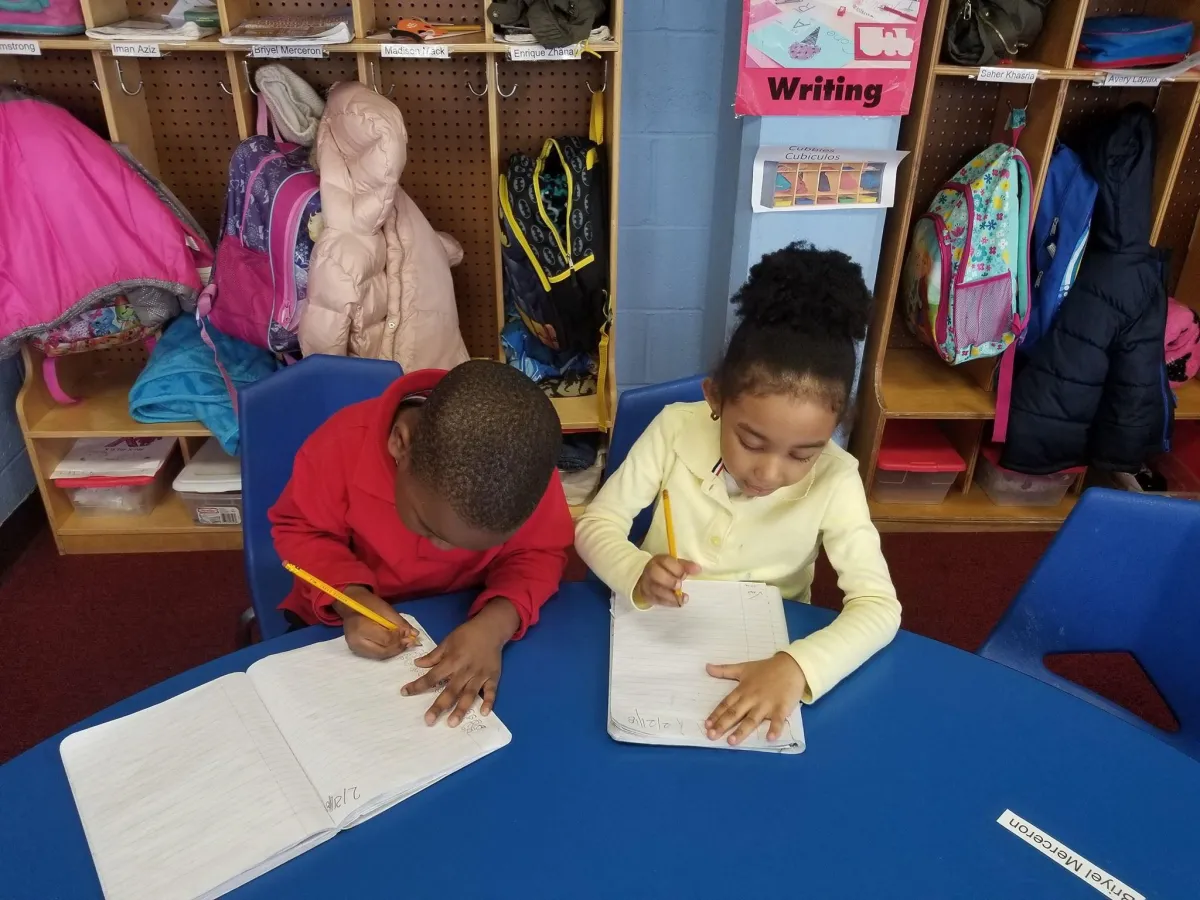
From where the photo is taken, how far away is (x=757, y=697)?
997 millimetres

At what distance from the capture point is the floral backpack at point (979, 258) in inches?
90.7

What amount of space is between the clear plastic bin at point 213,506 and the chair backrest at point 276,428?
1074 millimetres

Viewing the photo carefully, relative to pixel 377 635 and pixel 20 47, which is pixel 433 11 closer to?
pixel 20 47

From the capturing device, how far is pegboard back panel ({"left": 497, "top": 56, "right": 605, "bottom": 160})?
94.1 inches

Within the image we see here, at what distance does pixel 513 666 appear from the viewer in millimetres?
1079

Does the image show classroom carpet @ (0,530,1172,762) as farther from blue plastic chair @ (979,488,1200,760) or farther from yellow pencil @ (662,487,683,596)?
yellow pencil @ (662,487,683,596)

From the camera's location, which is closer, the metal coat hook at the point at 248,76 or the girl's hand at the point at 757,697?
the girl's hand at the point at 757,697

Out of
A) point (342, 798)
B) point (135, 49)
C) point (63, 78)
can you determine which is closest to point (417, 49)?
point (135, 49)

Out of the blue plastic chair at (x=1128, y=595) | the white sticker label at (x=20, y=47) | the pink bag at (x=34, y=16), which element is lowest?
the blue plastic chair at (x=1128, y=595)

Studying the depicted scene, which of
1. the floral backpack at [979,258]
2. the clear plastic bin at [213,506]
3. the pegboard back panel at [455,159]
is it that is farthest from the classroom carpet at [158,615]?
the pegboard back panel at [455,159]

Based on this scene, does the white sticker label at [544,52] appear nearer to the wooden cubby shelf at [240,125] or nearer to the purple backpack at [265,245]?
the wooden cubby shelf at [240,125]

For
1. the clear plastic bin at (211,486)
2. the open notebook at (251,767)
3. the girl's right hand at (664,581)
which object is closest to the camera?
the open notebook at (251,767)

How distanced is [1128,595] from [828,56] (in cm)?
135

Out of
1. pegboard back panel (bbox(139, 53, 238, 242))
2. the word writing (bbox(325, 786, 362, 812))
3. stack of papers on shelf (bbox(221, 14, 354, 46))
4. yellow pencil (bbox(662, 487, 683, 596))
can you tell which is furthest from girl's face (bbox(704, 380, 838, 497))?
pegboard back panel (bbox(139, 53, 238, 242))
